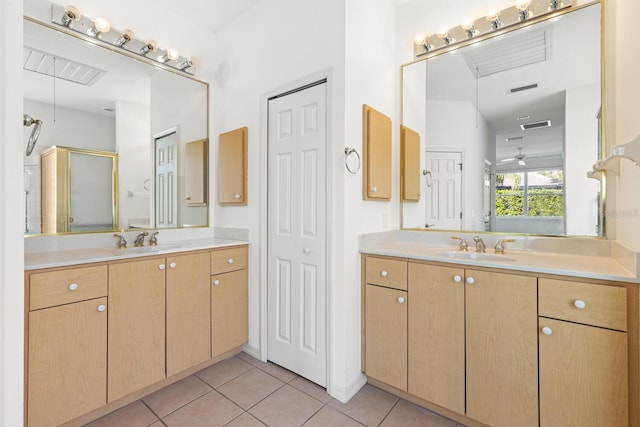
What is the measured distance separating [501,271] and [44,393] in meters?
2.29

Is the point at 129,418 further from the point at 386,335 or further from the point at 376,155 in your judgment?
the point at 376,155

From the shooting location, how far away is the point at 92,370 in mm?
1502

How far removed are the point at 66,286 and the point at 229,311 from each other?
3.39ft

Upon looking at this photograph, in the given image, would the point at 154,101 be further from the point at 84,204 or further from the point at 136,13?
the point at 84,204

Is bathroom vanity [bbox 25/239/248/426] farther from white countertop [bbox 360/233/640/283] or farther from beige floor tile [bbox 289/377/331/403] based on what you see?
white countertop [bbox 360/233/640/283]

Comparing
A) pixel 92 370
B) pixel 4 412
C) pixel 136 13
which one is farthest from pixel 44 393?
pixel 136 13

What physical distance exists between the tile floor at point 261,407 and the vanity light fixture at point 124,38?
245 centimetres

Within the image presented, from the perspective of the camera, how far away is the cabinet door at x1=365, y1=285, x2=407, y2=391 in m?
1.70

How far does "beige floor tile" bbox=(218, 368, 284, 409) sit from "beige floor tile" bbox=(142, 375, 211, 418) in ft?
0.50

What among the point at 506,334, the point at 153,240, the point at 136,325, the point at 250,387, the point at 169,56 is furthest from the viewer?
the point at 169,56

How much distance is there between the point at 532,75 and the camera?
1.80 m

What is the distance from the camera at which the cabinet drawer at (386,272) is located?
67.2 inches

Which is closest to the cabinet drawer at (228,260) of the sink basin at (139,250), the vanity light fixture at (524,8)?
the sink basin at (139,250)

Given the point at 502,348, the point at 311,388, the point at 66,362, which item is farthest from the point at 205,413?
the point at 502,348
